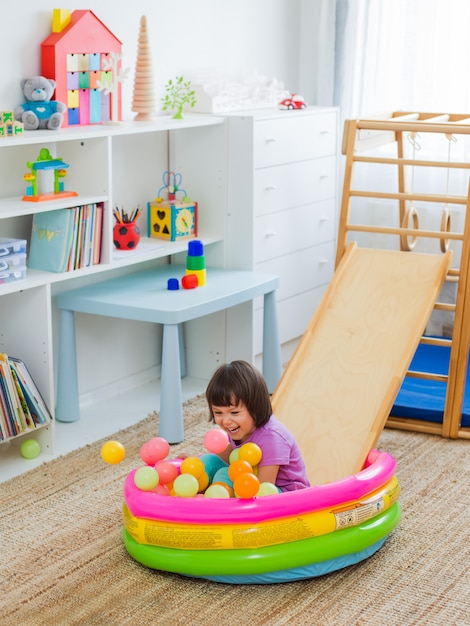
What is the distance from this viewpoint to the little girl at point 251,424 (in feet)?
7.55

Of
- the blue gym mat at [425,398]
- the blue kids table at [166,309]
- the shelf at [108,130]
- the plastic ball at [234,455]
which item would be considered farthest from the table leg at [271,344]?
the plastic ball at [234,455]

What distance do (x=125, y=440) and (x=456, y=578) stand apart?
4.25 feet

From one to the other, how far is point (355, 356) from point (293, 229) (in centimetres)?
96

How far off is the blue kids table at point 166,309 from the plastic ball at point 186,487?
2.95 feet

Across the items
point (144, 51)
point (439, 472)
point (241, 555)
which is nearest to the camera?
point (241, 555)

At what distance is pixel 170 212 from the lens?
Result: 359 cm

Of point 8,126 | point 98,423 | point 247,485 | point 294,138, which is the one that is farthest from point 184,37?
point 247,485

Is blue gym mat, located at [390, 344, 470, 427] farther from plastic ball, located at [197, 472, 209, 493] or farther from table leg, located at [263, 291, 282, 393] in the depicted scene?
plastic ball, located at [197, 472, 209, 493]

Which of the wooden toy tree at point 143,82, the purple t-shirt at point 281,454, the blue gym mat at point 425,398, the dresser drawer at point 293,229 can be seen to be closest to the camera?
the purple t-shirt at point 281,454

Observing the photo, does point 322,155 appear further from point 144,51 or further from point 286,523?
point 286,523

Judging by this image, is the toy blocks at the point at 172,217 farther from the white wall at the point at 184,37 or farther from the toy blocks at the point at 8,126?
the toy blocks at the point at 8,126

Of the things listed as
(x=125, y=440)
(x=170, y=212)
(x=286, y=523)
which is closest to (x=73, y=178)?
(x=170, y=212)

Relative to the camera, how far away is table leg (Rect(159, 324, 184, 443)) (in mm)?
3123

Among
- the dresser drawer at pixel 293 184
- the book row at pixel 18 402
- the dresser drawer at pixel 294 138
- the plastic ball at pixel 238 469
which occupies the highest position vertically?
the dresser drawer at pixel 294 138
